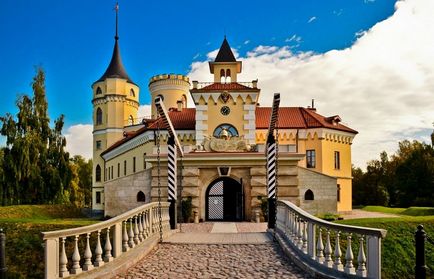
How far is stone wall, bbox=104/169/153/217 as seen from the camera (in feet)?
81.5

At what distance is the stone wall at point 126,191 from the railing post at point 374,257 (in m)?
18.3

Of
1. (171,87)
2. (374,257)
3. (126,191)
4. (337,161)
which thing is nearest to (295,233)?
(374,257)

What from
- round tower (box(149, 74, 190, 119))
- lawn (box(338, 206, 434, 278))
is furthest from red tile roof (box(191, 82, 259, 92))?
round tower (box(149, 74, 190, 119))

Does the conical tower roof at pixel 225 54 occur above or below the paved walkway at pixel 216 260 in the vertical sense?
above

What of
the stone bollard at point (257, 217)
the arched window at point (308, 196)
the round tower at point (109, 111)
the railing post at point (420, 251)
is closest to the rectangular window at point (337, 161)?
the arched window at point (308, 196)

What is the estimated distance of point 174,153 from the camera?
18125 millimetres

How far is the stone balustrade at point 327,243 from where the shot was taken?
7402 millimetres

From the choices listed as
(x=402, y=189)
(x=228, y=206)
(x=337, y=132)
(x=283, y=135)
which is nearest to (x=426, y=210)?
(x=337, y=132)

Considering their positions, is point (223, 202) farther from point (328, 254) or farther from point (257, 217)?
point (328, 254)

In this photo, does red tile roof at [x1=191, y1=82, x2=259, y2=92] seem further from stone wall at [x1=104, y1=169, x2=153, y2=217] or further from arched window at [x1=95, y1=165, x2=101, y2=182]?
arched window at [x1=95, y1=165, x2=101, y2=182]

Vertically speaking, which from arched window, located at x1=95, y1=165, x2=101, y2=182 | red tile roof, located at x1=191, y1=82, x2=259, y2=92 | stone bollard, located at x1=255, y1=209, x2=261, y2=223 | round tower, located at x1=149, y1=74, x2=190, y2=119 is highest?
round tower, located at x1=149, y1=74, x2=190, y2=119

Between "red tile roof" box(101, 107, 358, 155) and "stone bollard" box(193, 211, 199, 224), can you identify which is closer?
"stone bollard" box(193, 211, 199, 224)

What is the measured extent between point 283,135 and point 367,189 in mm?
24448

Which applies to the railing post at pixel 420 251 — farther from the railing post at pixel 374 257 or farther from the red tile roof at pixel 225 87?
the red tile roof at pixel 225 87
